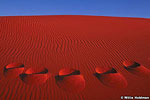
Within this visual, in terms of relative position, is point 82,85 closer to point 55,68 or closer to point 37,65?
point 55,68

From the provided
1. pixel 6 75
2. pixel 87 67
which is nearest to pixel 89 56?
pixel 87 67

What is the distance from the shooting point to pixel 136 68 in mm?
4496

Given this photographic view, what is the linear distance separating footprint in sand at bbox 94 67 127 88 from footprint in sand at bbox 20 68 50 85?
1.83m

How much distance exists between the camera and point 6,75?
3.81 meters

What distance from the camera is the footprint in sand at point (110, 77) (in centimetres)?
362

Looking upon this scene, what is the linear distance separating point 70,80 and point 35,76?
1.21 meters

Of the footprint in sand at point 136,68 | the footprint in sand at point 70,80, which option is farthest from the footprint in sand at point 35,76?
the footprint in sand at point 136,68

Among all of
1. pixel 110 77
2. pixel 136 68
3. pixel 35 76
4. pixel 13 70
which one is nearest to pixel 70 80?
pixel 35 76

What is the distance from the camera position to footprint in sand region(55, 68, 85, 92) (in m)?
3.43

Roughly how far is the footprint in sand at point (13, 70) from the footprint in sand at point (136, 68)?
13.5 ft

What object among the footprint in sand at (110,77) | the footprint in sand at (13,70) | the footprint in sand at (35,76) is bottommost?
the footprint in sand at (110,77)

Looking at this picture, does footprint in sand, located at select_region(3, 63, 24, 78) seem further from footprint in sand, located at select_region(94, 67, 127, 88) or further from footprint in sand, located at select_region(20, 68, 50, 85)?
footprint in sand, located at select_region(94, 67, 127, 88)

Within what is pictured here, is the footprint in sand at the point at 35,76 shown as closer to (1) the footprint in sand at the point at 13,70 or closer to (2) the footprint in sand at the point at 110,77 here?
(1) the footprint in sand at the point at 13,70

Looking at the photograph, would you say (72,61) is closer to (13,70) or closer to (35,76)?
(35,76)
